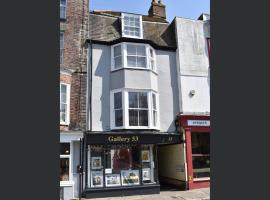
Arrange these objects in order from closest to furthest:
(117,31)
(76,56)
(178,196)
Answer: (178,196), (76,56), (117,31)

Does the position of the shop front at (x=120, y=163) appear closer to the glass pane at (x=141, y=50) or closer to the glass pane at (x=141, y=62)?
the glass pane at (x=141, y=62)

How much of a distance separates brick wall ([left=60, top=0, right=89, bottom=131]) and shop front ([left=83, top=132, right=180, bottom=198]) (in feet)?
4.05

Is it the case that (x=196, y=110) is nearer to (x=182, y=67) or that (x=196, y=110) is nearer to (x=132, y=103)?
(x=182, y=67)

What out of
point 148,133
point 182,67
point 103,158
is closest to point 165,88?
point 182,67

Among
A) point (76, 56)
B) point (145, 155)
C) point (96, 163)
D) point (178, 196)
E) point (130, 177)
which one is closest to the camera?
point (178, 196)

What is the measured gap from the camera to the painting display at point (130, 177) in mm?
11750

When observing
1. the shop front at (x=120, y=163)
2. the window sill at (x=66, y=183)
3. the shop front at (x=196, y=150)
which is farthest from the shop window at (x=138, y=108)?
the window sill at (x=66, y=183)

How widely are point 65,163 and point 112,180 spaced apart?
206 cm

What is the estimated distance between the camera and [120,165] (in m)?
11.9

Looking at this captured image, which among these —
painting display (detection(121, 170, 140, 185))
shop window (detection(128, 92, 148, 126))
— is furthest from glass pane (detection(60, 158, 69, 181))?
shop window (detection(128, 92, 148, 126))

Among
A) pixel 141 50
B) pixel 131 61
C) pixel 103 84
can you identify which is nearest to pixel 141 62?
pixel 131 61

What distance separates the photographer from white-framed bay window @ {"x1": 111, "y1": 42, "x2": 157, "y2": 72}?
42.1ft

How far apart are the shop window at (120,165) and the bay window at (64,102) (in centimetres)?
161

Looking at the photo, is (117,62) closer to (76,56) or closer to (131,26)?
(76,56)
